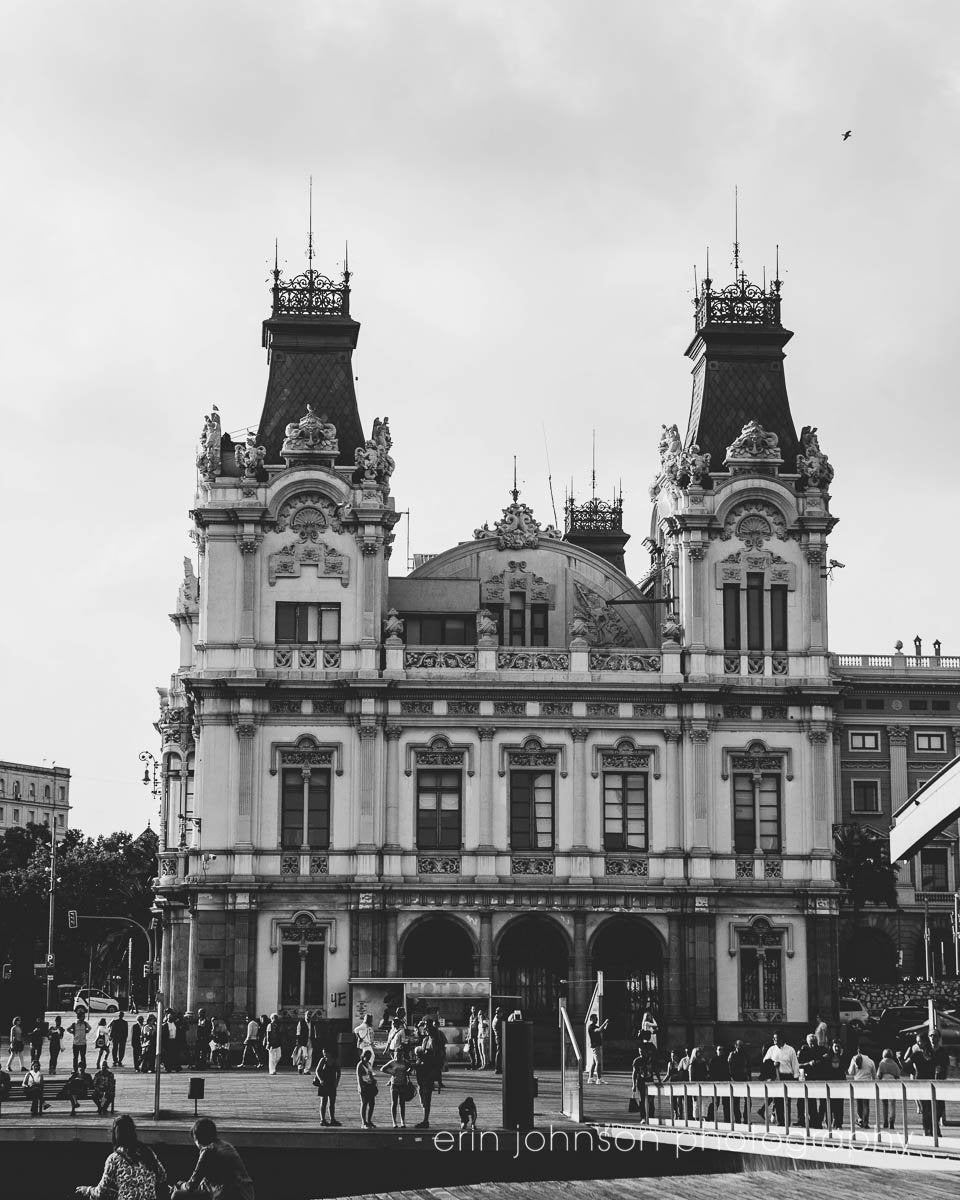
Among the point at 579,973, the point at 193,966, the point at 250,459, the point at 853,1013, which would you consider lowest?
the point at 853,1013

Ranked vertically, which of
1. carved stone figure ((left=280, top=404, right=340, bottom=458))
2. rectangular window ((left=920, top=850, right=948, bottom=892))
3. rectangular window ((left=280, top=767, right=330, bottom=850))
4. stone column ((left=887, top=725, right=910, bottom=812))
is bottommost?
rectangular window ((left=920, top=850, right=948, bottom=892))

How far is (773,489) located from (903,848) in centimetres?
5126

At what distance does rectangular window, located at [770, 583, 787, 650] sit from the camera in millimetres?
81375

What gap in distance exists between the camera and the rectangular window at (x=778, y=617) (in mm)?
81375

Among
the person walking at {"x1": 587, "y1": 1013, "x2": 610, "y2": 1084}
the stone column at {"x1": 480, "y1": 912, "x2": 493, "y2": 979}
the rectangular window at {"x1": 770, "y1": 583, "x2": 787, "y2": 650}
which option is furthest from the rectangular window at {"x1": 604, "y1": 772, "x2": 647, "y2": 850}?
the person walking at {"x1": 587, "y1": 1013, "x2": 610, "y2": 1084}

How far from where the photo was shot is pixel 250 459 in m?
80.3

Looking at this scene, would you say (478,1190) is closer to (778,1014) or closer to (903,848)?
(903,848)

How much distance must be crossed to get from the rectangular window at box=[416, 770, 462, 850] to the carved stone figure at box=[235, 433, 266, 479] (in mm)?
12653

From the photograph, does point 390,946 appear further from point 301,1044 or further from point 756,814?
point 756,814

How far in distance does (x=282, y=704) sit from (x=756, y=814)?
1783 centimetres

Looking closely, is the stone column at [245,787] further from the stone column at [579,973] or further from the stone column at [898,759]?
the stone column at [898,759]

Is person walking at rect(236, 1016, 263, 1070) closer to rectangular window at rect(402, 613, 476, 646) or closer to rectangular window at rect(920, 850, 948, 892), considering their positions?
rectangular window at rect(402, 613, 476, 646)

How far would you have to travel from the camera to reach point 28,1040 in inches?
3263

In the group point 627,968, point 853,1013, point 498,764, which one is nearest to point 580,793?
point 498,764
